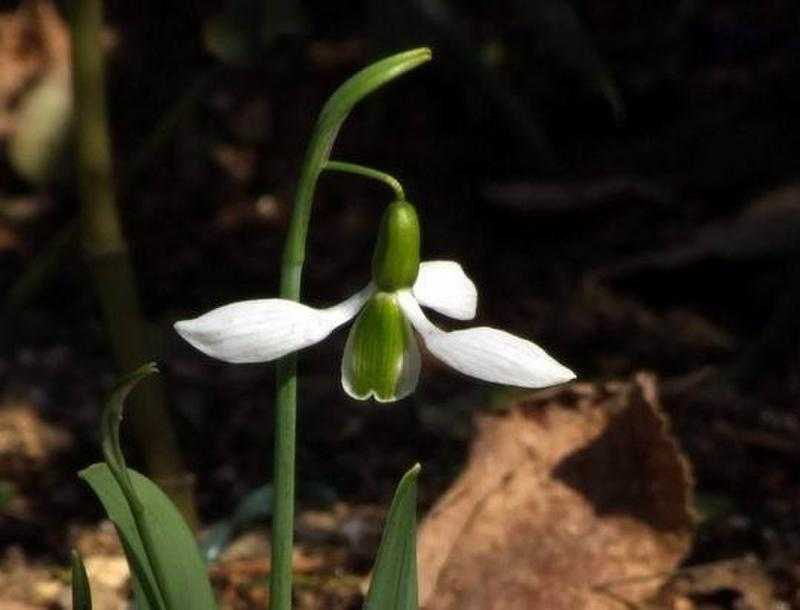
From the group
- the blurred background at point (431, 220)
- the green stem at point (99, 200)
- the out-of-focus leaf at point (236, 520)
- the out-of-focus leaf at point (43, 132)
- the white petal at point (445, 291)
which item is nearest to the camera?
the white petal at point (445, 291)

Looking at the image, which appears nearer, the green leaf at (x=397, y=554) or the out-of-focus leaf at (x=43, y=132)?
the green leaf at (x=397, y=554)

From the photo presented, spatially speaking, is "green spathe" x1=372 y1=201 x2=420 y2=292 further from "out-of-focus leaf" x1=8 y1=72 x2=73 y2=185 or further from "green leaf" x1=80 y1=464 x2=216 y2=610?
"out-of-focus leaf" x1=8 y1=72 x2=73 y2=185

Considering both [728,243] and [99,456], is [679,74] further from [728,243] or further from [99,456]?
[99,456]

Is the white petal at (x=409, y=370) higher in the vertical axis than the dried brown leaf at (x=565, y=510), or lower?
higher

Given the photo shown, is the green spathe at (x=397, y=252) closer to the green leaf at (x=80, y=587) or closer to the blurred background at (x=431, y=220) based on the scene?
the green leaf at (x=80, y=587)

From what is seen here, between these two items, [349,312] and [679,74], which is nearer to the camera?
[349,312]

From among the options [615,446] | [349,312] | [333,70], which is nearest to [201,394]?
[615,446]

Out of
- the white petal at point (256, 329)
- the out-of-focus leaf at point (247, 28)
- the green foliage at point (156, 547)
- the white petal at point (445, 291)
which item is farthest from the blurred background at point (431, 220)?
the white petal at point (256, 329)

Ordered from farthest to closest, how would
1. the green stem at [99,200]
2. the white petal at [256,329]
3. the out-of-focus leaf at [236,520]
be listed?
the out-of-focus leaf at [236,520]
the green stem at [99,200]
the white petal at [256,329]
